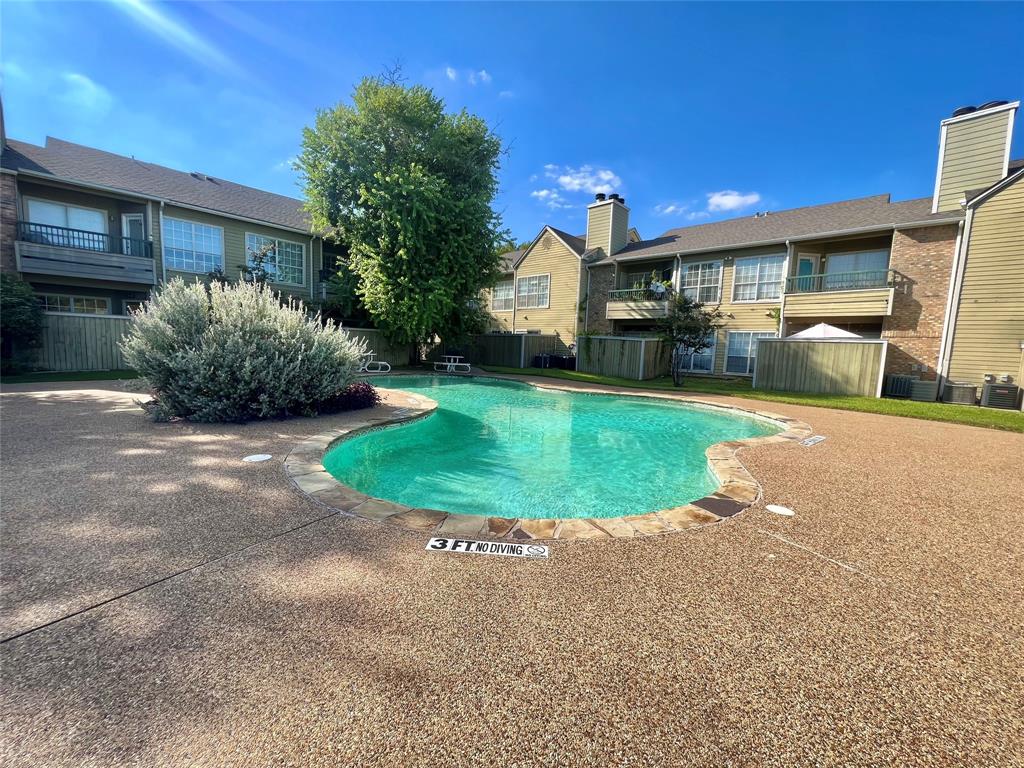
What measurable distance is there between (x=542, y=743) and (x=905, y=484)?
Answer: 18.9 ft

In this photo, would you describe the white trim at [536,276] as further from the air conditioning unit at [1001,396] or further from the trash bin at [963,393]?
the air conditioning unit at [1001,396]

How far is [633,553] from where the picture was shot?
10.3ft

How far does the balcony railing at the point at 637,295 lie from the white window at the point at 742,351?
3.46m

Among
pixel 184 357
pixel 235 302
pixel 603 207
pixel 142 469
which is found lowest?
pixel 142 469

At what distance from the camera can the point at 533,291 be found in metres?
25.0

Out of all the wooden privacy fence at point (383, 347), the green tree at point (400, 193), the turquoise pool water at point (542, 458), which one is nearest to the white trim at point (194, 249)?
the green tree at point (400, 193)

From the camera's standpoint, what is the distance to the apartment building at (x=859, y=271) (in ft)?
42.2

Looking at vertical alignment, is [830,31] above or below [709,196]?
below

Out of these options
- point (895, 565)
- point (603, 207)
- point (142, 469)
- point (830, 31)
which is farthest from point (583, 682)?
point (603, 207)

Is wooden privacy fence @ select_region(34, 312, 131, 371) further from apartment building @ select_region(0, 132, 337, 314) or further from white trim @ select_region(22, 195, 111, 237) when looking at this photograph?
white trim @ select_region(22, 195, 111, 237)

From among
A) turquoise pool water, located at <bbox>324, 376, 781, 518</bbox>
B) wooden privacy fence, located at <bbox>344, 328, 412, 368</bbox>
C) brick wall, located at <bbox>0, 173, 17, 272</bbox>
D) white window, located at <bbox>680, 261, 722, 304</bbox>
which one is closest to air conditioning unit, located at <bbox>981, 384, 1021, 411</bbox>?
turquoise pool water, located at <bbox>324, 376, 781, 518</bbox>

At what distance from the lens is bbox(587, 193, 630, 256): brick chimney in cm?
2241

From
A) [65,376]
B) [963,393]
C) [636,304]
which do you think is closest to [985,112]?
[963,393]

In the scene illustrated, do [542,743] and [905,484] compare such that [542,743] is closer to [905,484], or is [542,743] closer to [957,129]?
[905,484]
